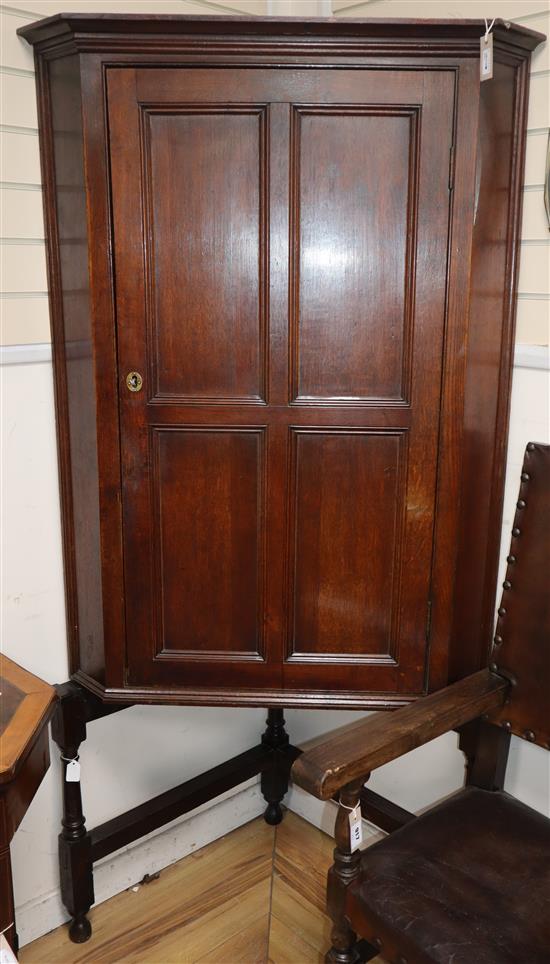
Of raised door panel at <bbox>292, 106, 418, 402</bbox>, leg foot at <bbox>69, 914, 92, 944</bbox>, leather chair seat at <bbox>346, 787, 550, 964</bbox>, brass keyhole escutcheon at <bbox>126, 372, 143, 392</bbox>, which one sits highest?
raised door panel at <bbox>292, 106, 418, 402</bbox>

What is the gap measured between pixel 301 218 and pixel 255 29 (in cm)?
33

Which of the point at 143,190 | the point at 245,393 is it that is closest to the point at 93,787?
the point at 245,393

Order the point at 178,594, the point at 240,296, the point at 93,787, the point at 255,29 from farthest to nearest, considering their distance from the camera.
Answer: the point at 93,787, the point at 178,594, the point at 240,296, the point at 255,29

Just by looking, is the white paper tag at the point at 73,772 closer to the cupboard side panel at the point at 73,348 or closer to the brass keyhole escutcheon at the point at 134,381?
the cupboard side panel at the point at 73,348

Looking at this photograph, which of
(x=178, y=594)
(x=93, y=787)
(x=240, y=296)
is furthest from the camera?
(x=93, y=787)

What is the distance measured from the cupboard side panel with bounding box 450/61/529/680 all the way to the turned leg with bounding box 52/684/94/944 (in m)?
0.89

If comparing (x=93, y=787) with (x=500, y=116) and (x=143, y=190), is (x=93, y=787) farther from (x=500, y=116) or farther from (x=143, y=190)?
(x=500, y=116)

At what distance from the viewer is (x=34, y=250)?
5.83 ft

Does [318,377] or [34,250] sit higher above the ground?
[34,250]

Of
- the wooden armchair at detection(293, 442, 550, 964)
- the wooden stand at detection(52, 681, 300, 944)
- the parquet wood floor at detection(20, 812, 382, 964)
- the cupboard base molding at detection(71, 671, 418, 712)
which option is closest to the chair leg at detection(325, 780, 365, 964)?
the wooden armchair at detection(293, 442, 550, 964)

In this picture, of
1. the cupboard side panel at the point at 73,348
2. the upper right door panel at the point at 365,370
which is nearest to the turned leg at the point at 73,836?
the cupboard side panel at the point at 73,348

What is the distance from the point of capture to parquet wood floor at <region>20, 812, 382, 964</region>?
6.64 ft

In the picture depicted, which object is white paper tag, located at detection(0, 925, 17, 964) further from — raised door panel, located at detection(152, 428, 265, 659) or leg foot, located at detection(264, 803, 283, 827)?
leg foot, located at detection(264, 803, 283, 827)

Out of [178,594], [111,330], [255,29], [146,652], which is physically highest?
[255,29]
